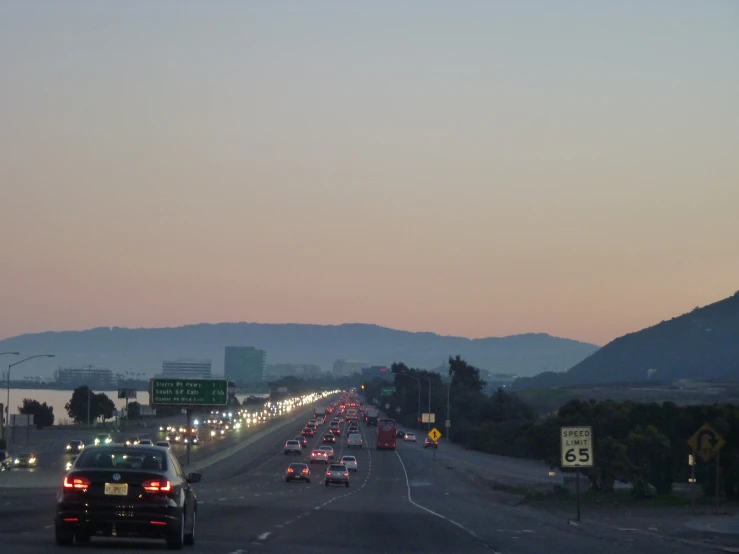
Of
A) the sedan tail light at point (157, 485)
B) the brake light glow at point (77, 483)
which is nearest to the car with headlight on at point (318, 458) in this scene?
the sedan tail light at point (157, 485)

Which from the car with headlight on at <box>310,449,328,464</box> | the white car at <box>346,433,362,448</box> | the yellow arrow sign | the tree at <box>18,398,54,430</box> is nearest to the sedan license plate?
the yellow arrow sign

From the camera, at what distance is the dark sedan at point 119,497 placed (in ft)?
52.3

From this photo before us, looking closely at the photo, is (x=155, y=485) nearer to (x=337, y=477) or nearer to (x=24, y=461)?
(x=337, y=477)

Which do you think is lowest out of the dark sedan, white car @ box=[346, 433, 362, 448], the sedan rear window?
white car @ box=[346, 433, 362, 448]

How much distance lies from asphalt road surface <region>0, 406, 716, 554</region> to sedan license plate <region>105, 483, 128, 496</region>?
1.22 m

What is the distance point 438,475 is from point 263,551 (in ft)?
177

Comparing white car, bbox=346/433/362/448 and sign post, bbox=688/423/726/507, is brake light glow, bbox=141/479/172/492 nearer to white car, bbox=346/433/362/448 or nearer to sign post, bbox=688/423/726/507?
sign post, bbox=688/423/726/507

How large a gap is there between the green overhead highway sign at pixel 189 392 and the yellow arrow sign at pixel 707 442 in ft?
123

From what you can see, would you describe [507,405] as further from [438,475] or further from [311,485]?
[311,485]

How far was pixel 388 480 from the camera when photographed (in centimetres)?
6322

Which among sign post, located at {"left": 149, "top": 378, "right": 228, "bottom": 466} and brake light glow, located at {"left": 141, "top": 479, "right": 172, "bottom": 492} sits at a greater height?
sign post, located at {"left": 149, "top": 378, "right": 228, "bottom": 466}

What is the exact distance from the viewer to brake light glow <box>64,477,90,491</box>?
628 inches

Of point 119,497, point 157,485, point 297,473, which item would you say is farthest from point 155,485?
point 297,473

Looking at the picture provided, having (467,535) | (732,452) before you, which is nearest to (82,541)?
(467,535)
